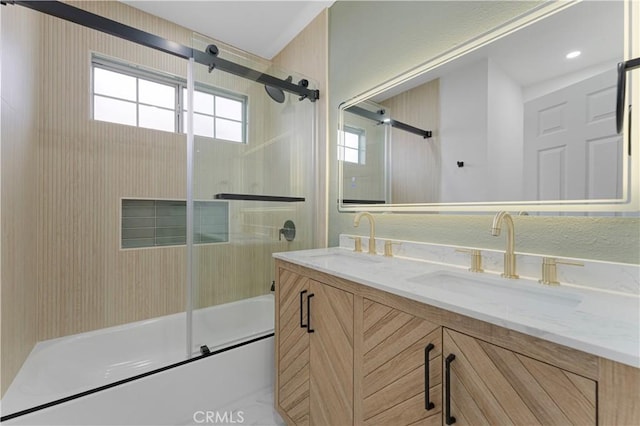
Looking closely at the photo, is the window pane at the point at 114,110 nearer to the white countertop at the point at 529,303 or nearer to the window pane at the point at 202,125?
the window pane at the point at 202,125

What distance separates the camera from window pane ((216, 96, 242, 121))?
1987 mm

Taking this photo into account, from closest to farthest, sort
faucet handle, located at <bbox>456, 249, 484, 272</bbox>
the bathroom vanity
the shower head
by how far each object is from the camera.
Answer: the bathroom vanity
faucet handle, located at <bbox>456, 249, 484, 272</bbox>
the shower head

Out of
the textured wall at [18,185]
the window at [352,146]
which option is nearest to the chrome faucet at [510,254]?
the window at [352,146]

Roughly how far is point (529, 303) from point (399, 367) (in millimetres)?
417

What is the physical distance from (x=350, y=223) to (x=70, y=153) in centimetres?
209

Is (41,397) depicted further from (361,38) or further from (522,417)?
(361,38)

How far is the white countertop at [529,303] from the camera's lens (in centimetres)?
52

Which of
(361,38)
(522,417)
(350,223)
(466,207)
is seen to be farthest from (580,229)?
(361,38)

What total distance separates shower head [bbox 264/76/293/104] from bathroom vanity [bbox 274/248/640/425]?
1520mm

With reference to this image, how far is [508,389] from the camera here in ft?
1.99

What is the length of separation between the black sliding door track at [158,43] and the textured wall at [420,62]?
390 mm

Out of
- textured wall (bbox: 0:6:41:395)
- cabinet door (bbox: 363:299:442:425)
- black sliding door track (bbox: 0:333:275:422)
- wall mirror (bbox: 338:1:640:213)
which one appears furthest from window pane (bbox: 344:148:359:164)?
textured wall (bbox: 0:6:41:395)

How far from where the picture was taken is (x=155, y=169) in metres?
2.30

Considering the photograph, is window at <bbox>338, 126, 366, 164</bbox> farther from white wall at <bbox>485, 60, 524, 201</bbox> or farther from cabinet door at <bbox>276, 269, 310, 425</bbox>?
cabinet door at <bbox>276, 269, 310, 425</bbox>
